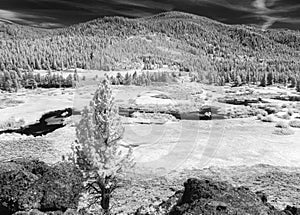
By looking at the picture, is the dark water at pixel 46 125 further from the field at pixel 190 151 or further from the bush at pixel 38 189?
the bush at pixel 38 189

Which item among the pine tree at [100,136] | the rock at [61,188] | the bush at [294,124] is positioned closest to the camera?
the rock at [61,188]

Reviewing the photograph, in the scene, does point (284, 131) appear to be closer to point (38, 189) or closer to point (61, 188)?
point (61, 188)

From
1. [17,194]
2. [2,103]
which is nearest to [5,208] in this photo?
[17,194]

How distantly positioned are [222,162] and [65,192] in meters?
15.9

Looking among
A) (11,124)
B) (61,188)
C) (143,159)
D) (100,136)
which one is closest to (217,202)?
(100,136)

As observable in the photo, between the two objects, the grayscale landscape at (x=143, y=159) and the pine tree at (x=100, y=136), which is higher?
the pine tree at (x=100, y=136)

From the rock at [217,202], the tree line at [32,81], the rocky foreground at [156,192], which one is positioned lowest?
the tree line at [32,81]

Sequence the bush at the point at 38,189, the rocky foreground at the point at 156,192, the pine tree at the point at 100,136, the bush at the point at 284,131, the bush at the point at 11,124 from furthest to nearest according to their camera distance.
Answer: the bush at the point at 11,124 → the bush at the point at 284,131 → the pine tree at the point at 100,136 → the bush at the point at 38,189 → the rocky foreground at the point at 156,192

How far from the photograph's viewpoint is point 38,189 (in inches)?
609

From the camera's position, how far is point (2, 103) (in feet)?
217

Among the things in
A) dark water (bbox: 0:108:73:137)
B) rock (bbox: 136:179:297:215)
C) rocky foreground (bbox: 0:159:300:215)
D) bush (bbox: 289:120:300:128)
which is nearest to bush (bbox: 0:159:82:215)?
rocky foreground (bbox: 0:159:300:215)

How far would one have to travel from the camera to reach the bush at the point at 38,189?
1498 centimetres

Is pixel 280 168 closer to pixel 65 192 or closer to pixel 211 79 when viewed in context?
pixel 65 192

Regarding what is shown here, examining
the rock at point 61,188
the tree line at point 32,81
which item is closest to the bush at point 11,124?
the rock at point 61,188
